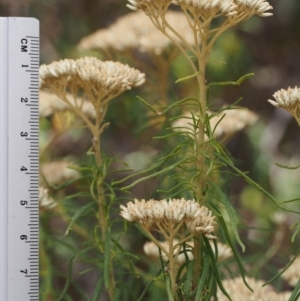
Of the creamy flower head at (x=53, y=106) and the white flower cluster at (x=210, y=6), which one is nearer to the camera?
the white flower cluster at (x=210, y=6)

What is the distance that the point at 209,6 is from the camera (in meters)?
1.71

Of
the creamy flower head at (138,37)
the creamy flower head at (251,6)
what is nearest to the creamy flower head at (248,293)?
the creamy flower head at (251,6)

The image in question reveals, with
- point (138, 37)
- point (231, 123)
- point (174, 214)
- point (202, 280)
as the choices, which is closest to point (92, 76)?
point (174, 214)

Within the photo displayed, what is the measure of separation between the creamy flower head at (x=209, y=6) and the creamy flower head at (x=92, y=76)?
310 millimetres

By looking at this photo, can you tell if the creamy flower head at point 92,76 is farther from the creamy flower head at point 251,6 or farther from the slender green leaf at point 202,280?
the slender green leaf at point 202,280

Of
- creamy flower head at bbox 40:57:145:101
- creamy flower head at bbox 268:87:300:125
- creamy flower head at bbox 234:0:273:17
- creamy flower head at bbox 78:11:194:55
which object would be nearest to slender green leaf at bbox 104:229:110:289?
creamy flower head at bbox 40:57:145:101

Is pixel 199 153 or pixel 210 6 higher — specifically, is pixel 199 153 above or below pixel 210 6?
below

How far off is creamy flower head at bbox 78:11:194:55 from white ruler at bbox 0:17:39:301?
26.6 inches

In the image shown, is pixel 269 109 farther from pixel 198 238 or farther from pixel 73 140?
pixel 198 238

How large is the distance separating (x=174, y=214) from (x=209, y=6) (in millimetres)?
480

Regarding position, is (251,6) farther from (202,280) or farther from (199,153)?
(202,280)

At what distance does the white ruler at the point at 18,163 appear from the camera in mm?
1965

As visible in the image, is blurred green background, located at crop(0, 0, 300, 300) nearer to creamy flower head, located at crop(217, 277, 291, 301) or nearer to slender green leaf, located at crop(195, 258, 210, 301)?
creamy flower head, located at crop(217, 277, 291, 301)

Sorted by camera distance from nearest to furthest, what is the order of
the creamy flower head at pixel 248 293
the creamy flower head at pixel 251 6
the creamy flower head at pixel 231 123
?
the creamy flower head at pixel 251 6, the creamy flower head at pixel 248 293, the creamy flower head at pixel 231 123
